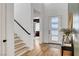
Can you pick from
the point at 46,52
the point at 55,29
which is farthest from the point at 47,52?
the point at 55,29

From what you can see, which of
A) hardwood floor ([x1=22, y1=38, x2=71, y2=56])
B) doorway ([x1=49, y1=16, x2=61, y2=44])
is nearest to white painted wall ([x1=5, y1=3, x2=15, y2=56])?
hardwood floor ([x1=22, y1=38, x2=71, y2=56])

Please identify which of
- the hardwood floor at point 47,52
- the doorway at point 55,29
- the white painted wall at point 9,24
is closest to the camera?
the white painted wall at point 9,24

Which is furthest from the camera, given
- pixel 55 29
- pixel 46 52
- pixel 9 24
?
pixel 55 29

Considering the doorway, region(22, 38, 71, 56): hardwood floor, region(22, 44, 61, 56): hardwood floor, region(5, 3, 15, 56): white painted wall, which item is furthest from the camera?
the doorway

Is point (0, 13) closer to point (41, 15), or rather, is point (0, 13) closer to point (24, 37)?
point (24, 37)

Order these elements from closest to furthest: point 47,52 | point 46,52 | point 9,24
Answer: point 9,24, point 46,52, point 47,52

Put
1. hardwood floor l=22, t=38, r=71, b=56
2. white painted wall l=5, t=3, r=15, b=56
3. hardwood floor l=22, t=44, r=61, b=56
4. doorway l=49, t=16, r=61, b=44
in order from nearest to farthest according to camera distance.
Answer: white painted wall l=5, t=3, r=15, b=56 < hardwood floor l=22, t=38, r=71, b=56 < hardwood floor l=22, t=44, r=61, b=56 < doorway l=49, t=16, r=61, b=44

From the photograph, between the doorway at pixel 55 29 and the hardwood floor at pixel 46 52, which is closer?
the hardwood floor at pixel 46 52

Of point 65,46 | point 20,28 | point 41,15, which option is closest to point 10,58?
point 65,46

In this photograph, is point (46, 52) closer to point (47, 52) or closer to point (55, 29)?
point (47, 52)

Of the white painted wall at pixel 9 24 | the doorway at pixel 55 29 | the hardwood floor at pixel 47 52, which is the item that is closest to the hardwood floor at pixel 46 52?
the hardwood floor at pixel 47 52

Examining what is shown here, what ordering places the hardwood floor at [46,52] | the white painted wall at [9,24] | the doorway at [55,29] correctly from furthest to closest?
the doorway at [55,29] → the hardwood floor at [46,52] → the white painted wall at [9,24]

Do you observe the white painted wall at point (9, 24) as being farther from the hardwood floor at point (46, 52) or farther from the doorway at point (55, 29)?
the doorway at point (55, 29)

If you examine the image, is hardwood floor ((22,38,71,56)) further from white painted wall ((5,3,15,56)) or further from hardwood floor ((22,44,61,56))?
white painted wall ((5,3,15,56))
